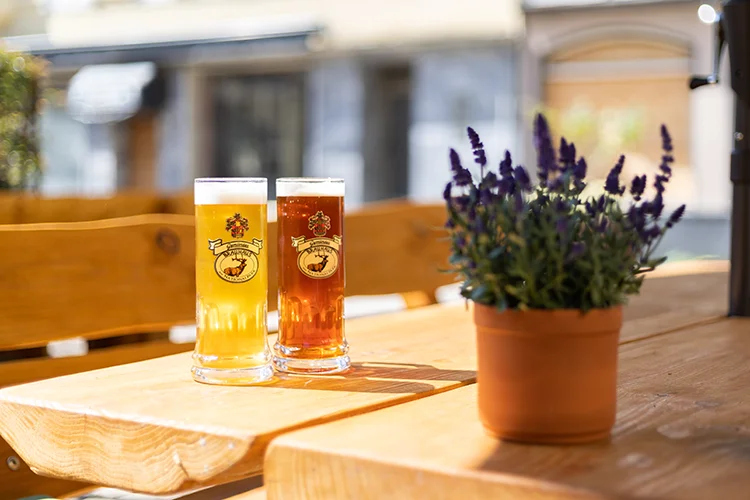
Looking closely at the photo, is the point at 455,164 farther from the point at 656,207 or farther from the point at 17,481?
the point at 17,481

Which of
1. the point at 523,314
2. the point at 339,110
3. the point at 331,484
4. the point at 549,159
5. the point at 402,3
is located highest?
the point at 402,3

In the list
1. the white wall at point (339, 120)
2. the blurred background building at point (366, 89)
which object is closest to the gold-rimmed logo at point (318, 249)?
the blurred background building at point (366, 89)

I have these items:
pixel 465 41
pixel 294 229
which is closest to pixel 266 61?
pixel 465 41

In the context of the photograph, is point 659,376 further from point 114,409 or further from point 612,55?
point 612,55

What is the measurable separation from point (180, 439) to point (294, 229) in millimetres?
292

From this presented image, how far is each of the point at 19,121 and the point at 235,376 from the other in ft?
10.3

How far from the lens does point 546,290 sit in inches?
28.2

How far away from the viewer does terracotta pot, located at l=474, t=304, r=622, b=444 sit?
725 millimetres

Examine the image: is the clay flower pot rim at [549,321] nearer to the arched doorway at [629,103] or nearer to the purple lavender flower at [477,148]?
the purple lavender flower at [477,148]

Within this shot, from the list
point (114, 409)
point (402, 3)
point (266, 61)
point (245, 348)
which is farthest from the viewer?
point (266, 61)

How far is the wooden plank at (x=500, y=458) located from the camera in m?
0.64

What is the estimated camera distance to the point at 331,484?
0.71 meters

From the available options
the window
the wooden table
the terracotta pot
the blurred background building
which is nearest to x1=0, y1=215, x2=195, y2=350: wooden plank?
the wooden table

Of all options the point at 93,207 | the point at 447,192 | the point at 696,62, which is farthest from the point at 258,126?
the point at 447,192
